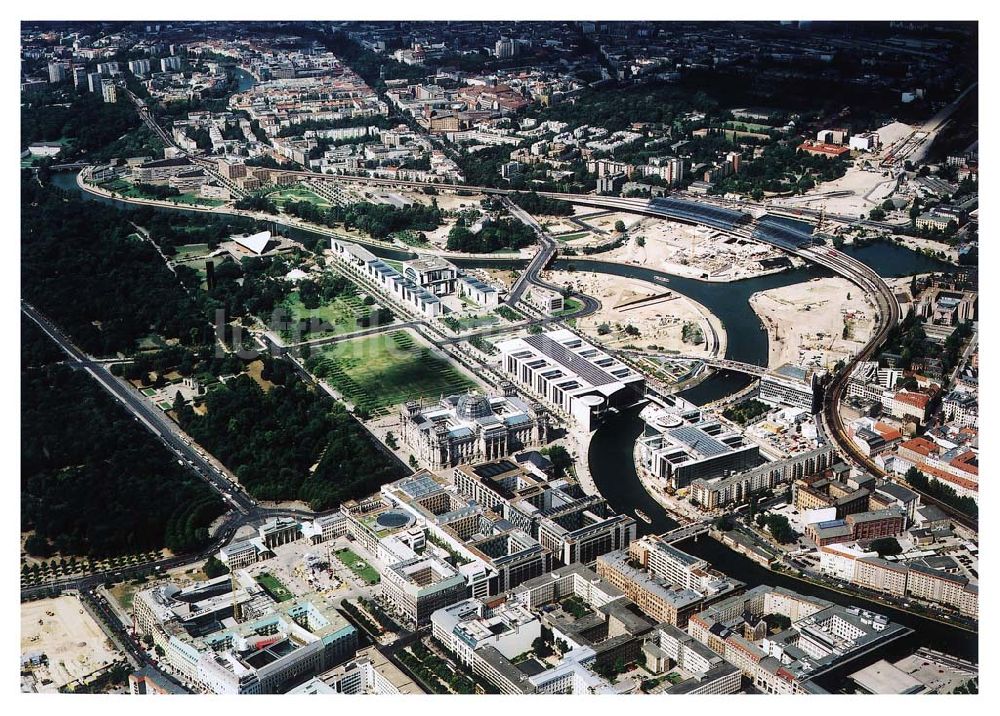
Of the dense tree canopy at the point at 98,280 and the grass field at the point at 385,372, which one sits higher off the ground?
the dense tree canopy at the point at 98,280

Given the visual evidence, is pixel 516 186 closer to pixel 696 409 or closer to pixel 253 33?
pixel 253 33

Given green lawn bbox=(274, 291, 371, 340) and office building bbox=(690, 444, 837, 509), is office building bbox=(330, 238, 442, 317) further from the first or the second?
office building bbox=(690, 444, 837, 509)

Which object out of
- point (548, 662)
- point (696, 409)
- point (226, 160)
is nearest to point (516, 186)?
point (226, 160)

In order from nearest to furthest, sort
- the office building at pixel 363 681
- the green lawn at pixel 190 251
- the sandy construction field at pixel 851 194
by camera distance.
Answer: the office building at pixel 363 681 → the green lawn at pixel 190 251 → the sandy construction field at pixel 851 194

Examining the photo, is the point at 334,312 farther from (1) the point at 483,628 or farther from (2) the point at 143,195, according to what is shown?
(1) the point at 483,628

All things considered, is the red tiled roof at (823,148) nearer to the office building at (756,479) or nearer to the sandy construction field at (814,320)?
the sandy construction field at (814,320)

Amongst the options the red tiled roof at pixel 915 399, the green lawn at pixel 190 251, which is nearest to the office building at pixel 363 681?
the red tiled roof at pixel 915 399

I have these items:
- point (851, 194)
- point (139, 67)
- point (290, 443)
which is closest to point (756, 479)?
point (290, 443)
